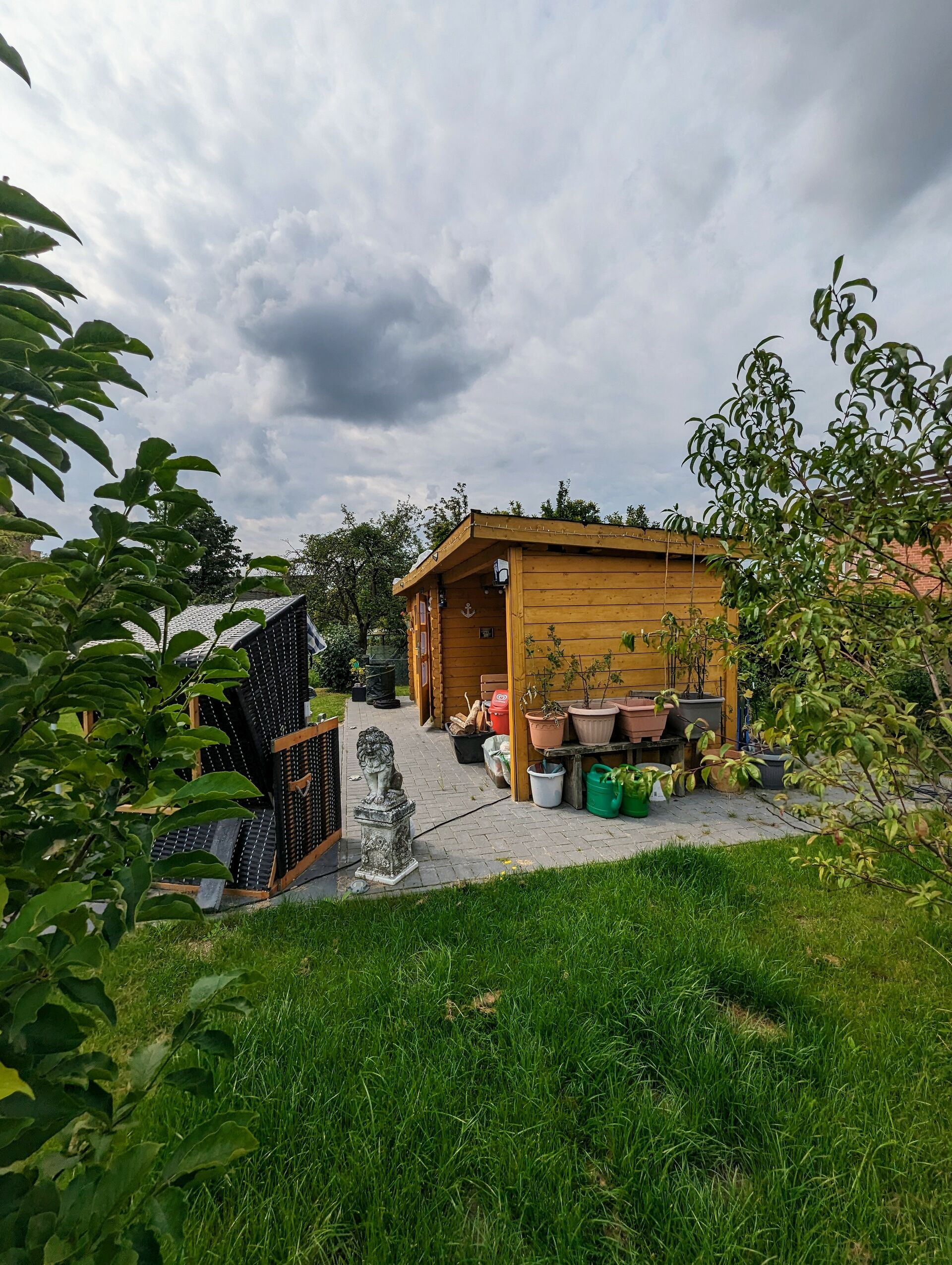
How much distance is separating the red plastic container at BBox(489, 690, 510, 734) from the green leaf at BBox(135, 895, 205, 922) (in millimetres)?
6070

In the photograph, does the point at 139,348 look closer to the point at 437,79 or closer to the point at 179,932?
the point at 179,932

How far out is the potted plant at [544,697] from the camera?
503cm

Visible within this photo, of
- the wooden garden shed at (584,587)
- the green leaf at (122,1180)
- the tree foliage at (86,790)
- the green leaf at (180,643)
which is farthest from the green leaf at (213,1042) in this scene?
the wooden garden shed at (584,587)

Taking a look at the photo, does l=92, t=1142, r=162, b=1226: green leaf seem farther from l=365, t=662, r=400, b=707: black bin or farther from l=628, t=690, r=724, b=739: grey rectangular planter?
l=365, t=662, r=400, b=707: black bin

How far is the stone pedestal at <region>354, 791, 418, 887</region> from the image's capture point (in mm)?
3637

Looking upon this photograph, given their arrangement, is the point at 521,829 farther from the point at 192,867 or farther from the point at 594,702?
the point at 192,867

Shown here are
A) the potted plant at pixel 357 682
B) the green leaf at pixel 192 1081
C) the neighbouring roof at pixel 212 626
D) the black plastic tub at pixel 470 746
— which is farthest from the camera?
the potted plant at pixel 357 682

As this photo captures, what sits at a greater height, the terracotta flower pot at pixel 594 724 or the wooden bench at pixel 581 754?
the terracotta flower pot at pixel 594 724

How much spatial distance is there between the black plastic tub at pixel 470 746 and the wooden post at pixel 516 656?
170cm

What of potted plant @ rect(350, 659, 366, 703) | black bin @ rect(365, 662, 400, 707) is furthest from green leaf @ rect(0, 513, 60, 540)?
potted plant @ rect(350, 659, 366, 703)

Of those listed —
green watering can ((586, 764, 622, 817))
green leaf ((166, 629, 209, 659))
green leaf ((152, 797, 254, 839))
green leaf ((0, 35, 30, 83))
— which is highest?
green leaf ((0, 35, 30, 83))

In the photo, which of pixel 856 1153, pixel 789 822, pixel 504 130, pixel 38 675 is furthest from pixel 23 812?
pixel 789 822

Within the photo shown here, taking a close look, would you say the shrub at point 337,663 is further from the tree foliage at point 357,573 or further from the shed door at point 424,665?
the shed door at point 424,665

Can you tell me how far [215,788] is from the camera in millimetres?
691
